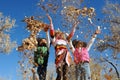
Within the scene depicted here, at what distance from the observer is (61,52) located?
36.8 ft

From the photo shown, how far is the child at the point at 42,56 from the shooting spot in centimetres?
1098

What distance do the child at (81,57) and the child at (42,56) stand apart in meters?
0.82

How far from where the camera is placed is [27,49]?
9.41 metres

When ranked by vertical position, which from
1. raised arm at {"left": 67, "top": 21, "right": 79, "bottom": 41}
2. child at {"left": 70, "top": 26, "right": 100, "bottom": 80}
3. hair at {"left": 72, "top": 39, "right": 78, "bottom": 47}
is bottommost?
child at {"left": 70, "top": 26, "right": 100, "bottom": 80}

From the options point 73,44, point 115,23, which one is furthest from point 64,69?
point 115,23

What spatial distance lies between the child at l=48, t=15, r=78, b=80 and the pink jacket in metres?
0.44

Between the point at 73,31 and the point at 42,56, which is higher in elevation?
the point at 73,31

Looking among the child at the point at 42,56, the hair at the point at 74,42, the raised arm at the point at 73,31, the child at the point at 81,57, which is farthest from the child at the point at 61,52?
the hair at the point at 74,42

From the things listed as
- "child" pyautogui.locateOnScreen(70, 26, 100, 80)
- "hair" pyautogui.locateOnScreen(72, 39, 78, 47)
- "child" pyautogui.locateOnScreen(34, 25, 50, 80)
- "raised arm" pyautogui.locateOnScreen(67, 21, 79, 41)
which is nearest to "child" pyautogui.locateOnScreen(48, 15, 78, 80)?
"raised arm" pyautogui.locateOnScreen(67, 21, 79, 41)

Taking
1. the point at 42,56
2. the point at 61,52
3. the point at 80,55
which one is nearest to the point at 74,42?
the point at 80,55

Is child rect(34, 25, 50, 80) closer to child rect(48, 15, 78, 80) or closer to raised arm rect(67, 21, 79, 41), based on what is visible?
child rect(48, 15, 78, 80)

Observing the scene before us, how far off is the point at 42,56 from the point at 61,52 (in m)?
0.57

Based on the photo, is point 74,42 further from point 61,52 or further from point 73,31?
point 61,52

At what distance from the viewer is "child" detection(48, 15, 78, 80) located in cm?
1082
